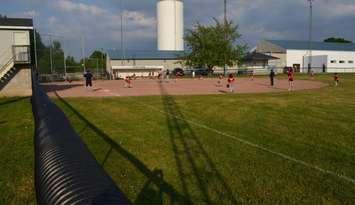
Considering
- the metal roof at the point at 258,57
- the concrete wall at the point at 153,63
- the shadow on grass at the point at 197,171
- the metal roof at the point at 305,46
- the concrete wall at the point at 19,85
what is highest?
the metal roof at the point at 305,46

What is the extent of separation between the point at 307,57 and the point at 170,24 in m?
→ 31.7

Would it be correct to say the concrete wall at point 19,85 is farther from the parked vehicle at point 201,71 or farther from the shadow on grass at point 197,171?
the parked vehicle at point 201,71

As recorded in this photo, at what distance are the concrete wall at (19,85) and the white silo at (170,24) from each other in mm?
64997

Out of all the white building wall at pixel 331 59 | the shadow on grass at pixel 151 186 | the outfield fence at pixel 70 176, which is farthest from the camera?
the white building wall at pixel 331 59

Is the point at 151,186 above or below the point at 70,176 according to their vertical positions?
below

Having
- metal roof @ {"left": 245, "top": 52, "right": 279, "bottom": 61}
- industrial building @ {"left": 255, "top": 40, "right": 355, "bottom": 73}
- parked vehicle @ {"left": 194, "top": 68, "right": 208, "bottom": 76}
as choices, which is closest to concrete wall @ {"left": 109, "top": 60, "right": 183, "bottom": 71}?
parked vehicle @ {"left": 194, "top": 68, "right": 208, "bottom": 76}

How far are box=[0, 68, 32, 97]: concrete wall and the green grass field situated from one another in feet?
44.9

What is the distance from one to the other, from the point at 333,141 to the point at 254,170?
13.1 ft

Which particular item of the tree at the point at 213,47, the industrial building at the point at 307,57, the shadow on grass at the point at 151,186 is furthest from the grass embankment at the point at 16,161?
the industrial building at the point at 307,57

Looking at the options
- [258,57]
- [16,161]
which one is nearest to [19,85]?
[16,161]

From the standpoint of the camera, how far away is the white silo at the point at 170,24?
306ft

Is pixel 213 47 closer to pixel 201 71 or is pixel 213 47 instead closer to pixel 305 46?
pixel 201 71

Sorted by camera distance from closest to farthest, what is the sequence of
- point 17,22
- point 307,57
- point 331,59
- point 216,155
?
point 216,155 → point 17,22 → point 331,59 → point 307,57

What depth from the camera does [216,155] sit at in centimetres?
973
